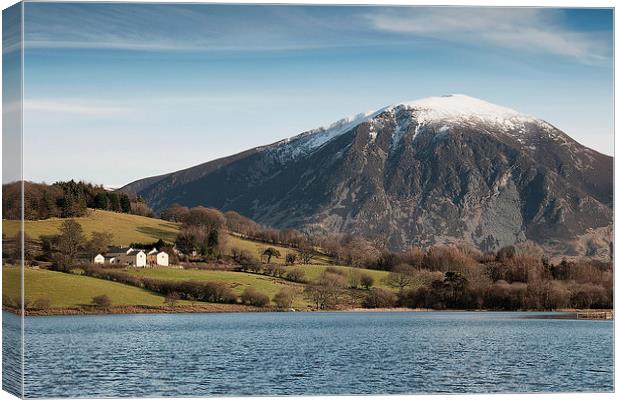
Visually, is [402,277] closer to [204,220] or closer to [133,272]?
[204,220]

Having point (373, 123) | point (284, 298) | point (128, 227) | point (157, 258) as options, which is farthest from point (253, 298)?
point (373, 123)

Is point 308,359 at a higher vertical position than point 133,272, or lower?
lower

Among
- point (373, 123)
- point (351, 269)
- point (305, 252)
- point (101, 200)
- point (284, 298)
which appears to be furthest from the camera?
point (373, 123)

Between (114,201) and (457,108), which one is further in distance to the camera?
(457,108)

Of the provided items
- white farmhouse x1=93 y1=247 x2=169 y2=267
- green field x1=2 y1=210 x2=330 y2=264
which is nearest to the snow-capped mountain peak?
green field x1=2 y1=210 x2=330 y2=264

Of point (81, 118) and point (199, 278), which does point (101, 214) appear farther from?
point (81, 118)

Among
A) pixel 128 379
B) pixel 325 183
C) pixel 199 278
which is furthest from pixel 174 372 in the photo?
pixel 325 183

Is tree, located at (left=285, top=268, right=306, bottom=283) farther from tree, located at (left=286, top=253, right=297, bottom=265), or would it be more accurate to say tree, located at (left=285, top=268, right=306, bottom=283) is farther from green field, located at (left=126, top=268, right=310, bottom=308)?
tree, located at (left=286, top=253, right=297, bottom=265)
